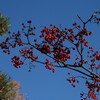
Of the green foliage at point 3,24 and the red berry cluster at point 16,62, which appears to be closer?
the red berry cluster at point 16,62

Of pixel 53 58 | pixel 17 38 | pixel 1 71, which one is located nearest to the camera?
pixel 53 58

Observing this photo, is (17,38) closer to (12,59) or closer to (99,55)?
(12,59)

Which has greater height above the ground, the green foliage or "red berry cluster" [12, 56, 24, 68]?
the green foliage

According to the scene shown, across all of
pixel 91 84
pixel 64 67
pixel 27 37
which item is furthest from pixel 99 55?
pixel 27 37

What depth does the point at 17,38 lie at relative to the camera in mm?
7641

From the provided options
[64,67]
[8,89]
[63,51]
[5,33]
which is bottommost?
[64,67]

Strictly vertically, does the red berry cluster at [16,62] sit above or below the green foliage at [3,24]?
below

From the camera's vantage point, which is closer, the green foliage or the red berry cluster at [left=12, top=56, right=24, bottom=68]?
the red berry cluster at [left=12, top=56, right=24, bottom=68]

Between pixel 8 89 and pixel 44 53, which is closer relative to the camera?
pixel 44 53

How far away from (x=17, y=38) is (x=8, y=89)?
377 inches

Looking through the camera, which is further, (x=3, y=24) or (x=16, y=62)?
(x=3, y=24)

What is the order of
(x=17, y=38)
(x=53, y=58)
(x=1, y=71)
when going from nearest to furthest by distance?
(x=53, y=58)
(x=17, y=38)
(x=1, y=71)

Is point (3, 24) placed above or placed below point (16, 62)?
above

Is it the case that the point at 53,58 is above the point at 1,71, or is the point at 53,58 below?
below
